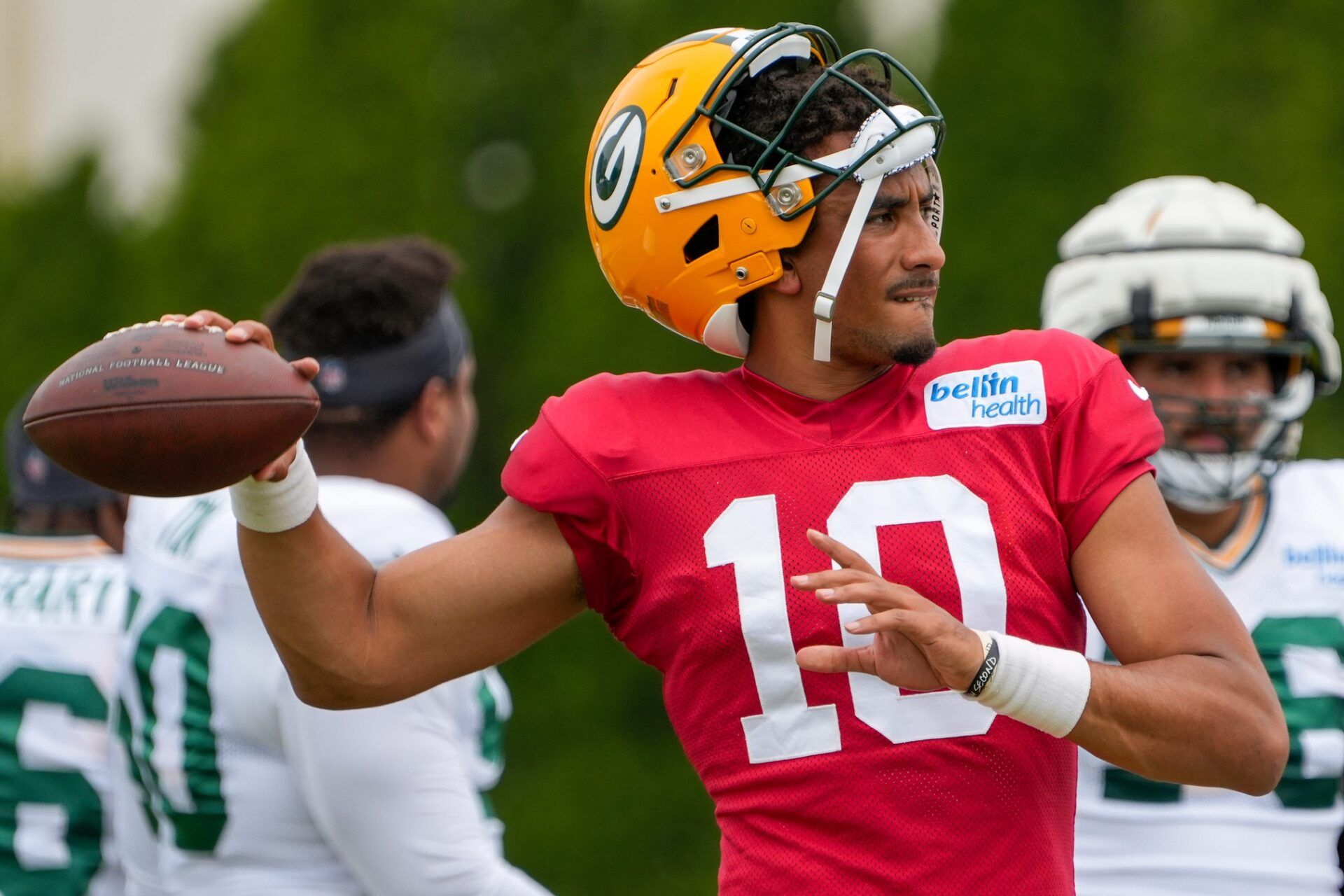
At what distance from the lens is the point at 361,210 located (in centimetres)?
857

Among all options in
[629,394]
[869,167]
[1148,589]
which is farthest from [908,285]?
[1148,589]

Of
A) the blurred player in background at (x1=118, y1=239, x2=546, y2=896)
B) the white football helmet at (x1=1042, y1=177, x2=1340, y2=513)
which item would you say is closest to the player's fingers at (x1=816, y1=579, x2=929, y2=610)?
the blurred player in background at (x1=118, y1=239, x2=546, y2=896)

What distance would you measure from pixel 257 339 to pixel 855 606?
875mm

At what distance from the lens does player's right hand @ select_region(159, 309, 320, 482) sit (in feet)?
7.70

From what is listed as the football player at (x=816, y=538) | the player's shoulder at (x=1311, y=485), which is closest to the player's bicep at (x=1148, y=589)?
the football player at (x=816, y=538)

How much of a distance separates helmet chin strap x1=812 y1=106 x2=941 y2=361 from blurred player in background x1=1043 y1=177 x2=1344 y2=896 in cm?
112

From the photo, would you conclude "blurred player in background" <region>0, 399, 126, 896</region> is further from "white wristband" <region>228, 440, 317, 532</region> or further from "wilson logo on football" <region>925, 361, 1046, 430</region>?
"wilson logo on football" <region>925, 361, 1046, 430</region>

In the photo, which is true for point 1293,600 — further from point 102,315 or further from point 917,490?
point 102,315

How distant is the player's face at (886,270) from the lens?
2.47 m

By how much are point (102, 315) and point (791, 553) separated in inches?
294

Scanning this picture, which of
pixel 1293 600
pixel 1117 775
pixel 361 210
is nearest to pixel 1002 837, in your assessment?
pixel 1117 775

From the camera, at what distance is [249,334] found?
2.37 meters

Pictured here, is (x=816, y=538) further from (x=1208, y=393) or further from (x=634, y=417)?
(x=1208, y=393)

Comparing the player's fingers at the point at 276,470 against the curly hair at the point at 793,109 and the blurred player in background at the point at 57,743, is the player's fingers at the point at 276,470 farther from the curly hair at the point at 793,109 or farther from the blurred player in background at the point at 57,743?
the blurred player in background at the point at 57,743
